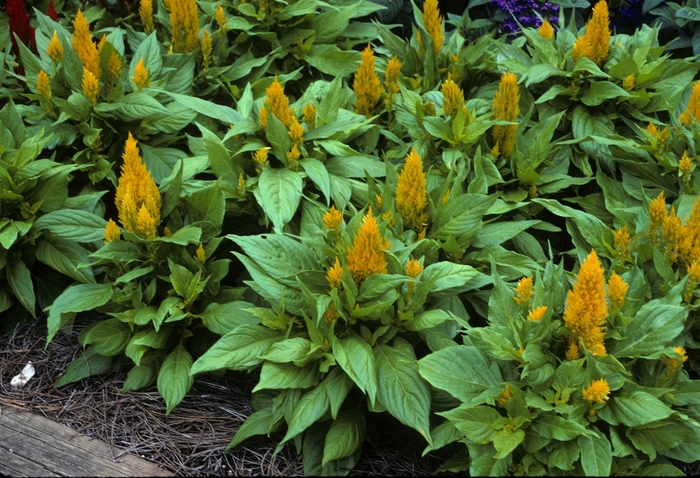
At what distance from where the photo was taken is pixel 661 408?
2.40 m

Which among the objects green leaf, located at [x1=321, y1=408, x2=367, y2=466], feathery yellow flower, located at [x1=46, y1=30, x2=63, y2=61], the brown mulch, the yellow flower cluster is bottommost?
the brown mulch

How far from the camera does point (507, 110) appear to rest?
3639 mm

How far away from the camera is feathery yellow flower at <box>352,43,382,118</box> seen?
384 cm

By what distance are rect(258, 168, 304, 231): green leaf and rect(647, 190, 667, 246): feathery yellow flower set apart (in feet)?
4.83

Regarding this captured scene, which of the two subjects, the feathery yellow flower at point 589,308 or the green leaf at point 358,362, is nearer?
the feathery yellow flower at point 589,308

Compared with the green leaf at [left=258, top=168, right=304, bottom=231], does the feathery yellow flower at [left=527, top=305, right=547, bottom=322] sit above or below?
below

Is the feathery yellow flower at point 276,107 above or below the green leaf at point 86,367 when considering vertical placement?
above

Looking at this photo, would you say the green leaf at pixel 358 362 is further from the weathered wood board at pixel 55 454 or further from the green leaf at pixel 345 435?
the weathered wood board at pixel 55 454

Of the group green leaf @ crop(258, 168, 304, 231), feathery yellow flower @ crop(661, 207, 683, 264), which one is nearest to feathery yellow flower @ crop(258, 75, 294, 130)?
green leaf @ crop(258, 168, 304, 231)

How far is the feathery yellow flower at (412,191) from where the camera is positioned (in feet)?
10.0

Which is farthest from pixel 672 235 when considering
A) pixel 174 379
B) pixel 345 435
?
pixel 174 379

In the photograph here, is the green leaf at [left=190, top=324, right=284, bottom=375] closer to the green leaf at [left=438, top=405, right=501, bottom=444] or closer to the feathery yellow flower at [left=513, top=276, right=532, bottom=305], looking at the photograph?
the green leaf at [left=438, top=405, right=501, bottom=444]

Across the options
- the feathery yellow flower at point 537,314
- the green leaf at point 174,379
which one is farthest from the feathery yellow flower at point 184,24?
the feathery yellow flower at point 537,314

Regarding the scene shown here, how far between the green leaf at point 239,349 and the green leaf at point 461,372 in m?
0.60
